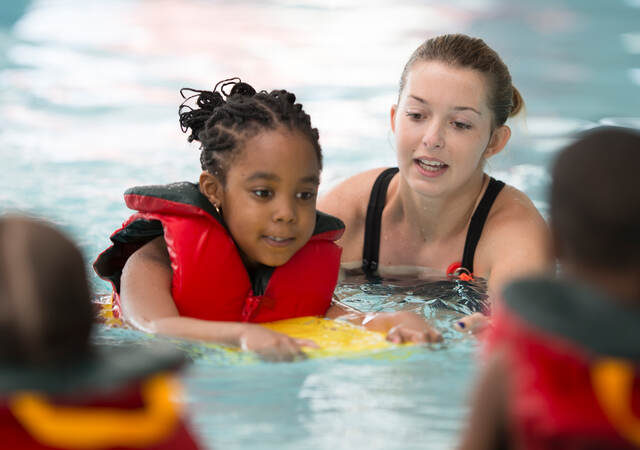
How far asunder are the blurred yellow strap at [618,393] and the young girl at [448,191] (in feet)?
8.86

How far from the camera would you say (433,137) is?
→ 4266mm

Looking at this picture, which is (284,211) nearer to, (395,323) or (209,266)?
(209,266)

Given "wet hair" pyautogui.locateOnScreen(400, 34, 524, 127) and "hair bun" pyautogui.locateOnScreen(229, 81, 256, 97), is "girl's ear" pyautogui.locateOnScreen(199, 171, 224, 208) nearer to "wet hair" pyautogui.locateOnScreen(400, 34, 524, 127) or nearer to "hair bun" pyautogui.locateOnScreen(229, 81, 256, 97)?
"hair bun" pyautogui.locateOnScreen(229, 81, 256, 97)

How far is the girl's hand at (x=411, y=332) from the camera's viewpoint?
10.4ft

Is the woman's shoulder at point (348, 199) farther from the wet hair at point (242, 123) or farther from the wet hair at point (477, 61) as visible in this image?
the wet hair at point (242, 123)

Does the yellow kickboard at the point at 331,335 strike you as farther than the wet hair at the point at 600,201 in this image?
Yes

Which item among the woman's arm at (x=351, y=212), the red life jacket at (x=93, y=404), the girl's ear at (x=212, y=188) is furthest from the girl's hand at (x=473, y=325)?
the red life jacket at (x=93, y=404)

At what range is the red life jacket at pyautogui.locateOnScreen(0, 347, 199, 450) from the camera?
1.36m

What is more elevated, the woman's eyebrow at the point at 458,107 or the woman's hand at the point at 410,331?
the woman's eyebrow at the point at 458,107

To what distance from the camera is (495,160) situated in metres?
5.39

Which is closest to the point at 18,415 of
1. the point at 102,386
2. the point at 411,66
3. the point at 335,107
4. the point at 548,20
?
the point at 102,386

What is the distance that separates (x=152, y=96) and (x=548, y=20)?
474 centimetres

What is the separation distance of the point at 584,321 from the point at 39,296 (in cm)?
83

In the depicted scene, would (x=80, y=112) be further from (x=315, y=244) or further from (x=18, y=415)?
(x=18, y=415)
